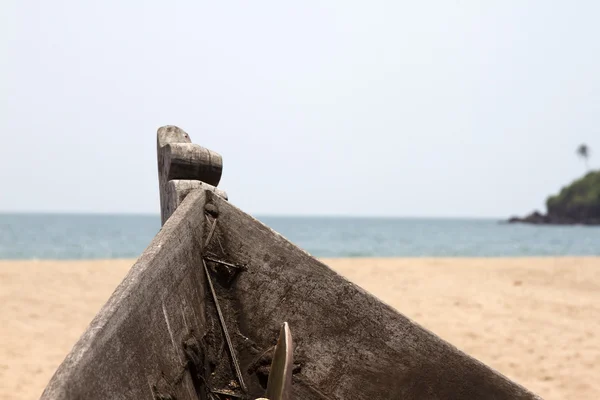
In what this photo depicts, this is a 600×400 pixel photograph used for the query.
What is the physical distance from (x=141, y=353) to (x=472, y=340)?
248 inches

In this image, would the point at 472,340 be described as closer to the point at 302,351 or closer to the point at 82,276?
the point at 302,351

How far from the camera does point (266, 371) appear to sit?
2299 millimetres

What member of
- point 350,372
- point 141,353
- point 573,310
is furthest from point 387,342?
point 573,310

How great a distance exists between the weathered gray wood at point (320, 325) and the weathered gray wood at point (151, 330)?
16cm

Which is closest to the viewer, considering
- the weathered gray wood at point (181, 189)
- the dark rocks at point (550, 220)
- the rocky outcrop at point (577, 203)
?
the weathered gray wood at point (181, 189)

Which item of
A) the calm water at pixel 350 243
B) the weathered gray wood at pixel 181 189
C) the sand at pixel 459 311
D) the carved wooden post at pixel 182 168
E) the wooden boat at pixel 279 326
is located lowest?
the calm water at pixel 350 243

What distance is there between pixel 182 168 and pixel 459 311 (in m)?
7.68

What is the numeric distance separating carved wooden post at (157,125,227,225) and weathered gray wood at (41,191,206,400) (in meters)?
0.11

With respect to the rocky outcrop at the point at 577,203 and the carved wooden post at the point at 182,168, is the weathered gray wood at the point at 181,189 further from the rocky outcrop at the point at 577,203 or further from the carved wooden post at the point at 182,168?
the rocky outcrop at the point at 577,203

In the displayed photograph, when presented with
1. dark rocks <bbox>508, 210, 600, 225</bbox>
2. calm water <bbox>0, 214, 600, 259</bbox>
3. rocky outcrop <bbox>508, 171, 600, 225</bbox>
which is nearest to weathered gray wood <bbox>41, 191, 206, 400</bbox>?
calm water <bbox>0, 214, 600, 259</bbox>

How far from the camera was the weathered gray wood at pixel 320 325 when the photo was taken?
234 centimetres

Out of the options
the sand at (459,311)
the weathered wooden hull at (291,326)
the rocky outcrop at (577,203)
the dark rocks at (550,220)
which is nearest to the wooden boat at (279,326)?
the weathered wooden hull at (291,326)

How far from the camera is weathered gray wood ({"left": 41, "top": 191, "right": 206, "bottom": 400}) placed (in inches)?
62.5

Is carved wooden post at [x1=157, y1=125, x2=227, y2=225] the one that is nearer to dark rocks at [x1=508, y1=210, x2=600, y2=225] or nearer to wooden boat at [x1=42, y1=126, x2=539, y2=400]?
wooden boat at [x1=42, y1=126, x2=539, y2=400]
